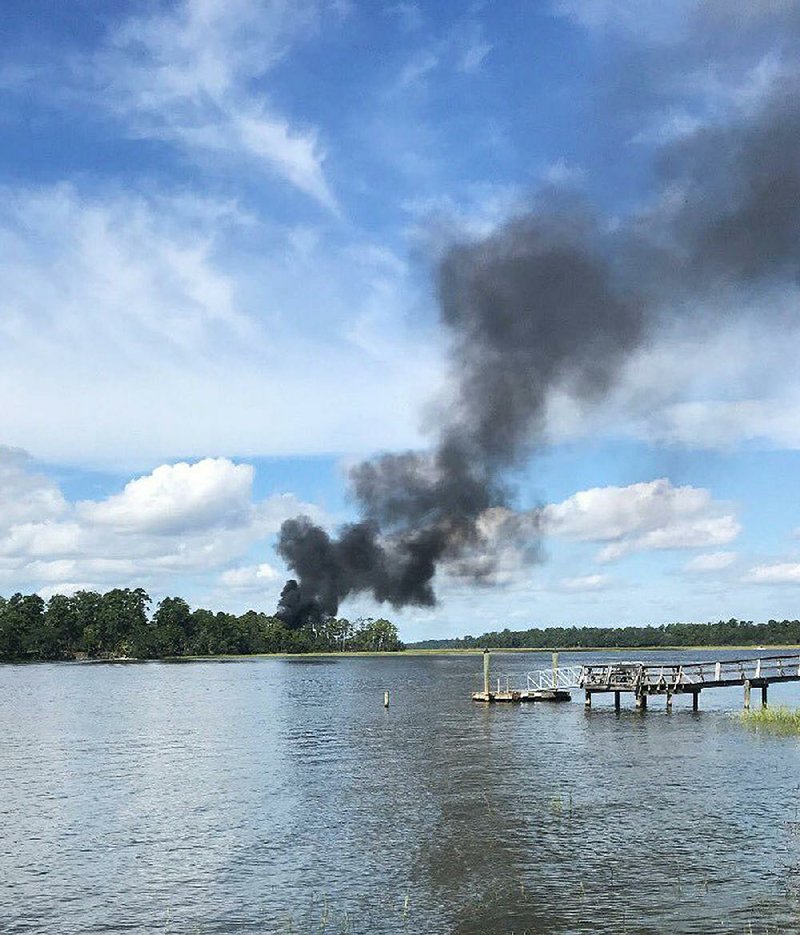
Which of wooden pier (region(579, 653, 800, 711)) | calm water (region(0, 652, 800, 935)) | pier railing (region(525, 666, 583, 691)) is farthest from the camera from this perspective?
pier railing (region(525, 666, 583, 691))

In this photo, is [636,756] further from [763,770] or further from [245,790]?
[245,790]

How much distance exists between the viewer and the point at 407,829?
114 feet

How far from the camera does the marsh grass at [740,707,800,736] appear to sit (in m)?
60.0

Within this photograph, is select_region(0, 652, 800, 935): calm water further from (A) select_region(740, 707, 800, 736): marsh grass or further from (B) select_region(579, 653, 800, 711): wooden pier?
(B) select_region(579, 653, 800, 711): wooden pier

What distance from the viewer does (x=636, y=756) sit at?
51.1 metres

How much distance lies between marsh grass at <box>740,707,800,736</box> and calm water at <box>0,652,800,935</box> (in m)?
2.29

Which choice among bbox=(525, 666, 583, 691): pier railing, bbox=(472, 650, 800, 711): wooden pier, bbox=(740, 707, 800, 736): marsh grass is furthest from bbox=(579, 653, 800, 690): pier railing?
bbox=(740, 707, 800, 736): marsh grass

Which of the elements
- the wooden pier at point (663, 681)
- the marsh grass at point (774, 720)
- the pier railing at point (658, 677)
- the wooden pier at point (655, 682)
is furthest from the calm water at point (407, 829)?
the pier railing at point (658, 677)

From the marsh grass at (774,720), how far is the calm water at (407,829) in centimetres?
229

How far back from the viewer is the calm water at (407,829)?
2494 centimetres

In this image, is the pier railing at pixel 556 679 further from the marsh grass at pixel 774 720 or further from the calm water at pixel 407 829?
the marsh grass at pixel 774 720

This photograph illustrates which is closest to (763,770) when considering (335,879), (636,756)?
(636,756)

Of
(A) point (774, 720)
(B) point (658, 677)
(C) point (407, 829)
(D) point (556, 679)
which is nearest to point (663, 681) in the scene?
(B) point (658, 677)

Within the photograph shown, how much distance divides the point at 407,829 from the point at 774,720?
123 feet
